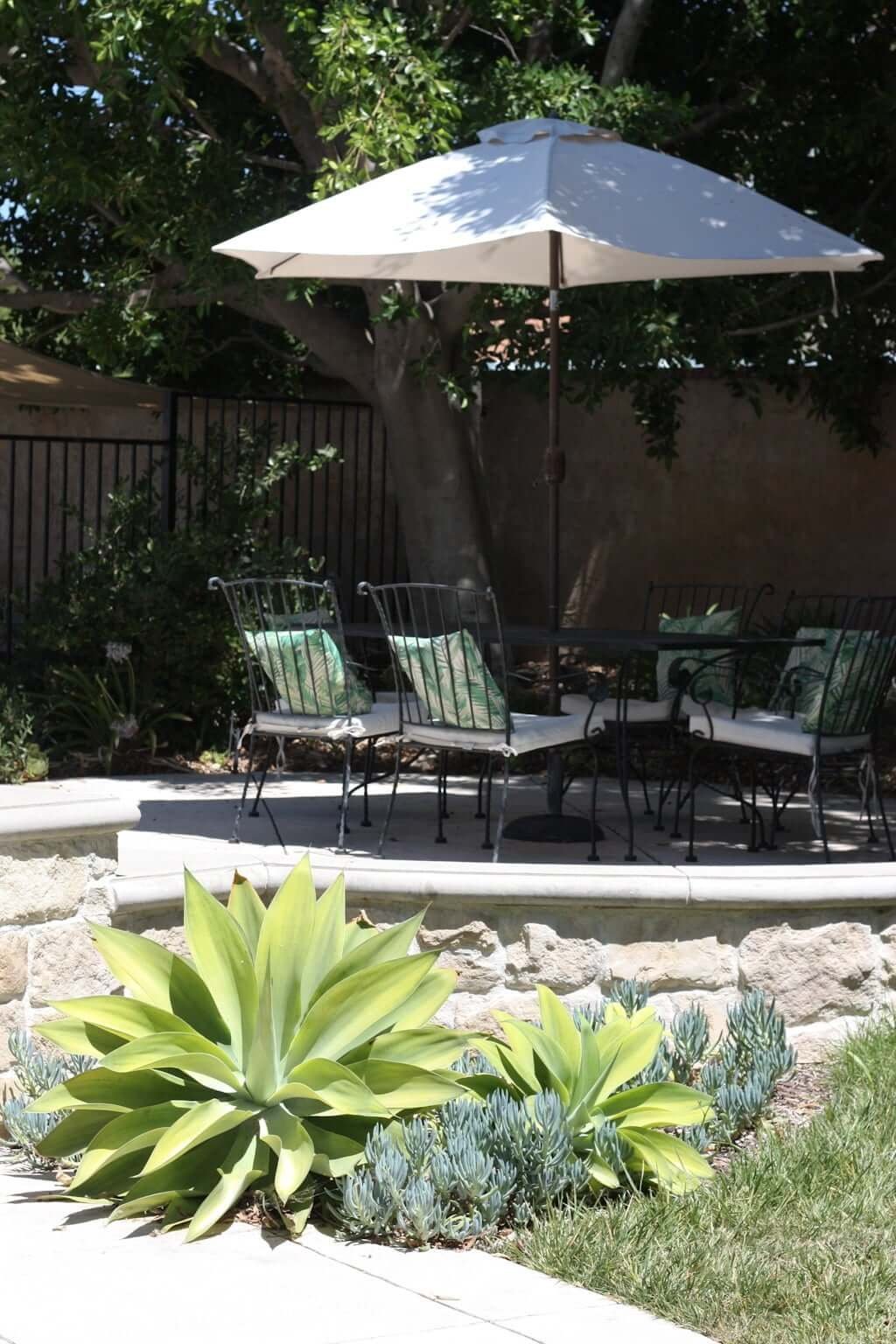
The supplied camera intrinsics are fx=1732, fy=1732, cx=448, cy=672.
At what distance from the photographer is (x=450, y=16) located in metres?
9.85

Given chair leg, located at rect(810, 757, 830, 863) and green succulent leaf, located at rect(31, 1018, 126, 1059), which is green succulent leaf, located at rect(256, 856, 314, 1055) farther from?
chair leg, located at rect(810, 757, 830, 863)

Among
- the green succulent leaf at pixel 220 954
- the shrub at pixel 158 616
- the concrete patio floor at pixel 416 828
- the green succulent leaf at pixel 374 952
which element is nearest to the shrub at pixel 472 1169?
the green succulent leaf at pixel 374 952

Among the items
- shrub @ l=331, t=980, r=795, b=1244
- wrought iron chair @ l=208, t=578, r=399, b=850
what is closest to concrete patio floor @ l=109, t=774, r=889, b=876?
wrought iron chair @ l=208, t=578, r=399, b=850

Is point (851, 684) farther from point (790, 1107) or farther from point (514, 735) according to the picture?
point (790, 1107)

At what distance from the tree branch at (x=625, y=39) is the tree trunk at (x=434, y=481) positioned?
2.03 m

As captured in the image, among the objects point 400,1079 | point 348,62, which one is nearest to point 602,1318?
point 400,1079

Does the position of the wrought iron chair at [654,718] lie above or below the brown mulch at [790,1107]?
above

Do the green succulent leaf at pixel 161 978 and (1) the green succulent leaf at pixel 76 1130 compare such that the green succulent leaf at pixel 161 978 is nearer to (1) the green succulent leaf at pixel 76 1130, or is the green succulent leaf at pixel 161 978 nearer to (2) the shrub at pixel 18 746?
(1) the green succulent leaf at pixel 76 1130

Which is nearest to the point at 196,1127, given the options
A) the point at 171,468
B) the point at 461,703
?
the point at 461,703

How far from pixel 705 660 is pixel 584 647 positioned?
3.39 feet

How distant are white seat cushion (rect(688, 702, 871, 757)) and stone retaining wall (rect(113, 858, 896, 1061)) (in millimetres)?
1169

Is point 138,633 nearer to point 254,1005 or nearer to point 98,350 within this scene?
point 98,350

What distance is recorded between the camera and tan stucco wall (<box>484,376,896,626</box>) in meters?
12.5

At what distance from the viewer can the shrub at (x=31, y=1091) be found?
4.41 meters
